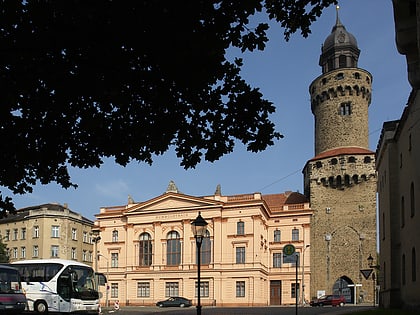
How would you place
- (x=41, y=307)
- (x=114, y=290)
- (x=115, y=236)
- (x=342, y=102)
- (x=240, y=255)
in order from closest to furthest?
(x=41, y=307) < (x=240, y=255) < (x=342, y=102) < (x=114, y=290) < (x=115, y=236)

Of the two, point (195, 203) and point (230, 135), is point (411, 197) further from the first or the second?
point (195, 203)

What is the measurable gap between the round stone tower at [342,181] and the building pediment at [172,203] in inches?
461

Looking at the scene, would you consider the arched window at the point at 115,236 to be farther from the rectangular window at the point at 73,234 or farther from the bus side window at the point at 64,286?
the bus side window at the point at 64,286

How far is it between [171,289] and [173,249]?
14.1ft

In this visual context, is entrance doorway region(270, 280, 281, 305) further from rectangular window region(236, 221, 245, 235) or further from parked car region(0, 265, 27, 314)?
parked car region(0, 265, 27, 314)

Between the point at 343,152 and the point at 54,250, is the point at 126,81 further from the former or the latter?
the point at 54,250

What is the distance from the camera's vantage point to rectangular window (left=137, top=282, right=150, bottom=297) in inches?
2421

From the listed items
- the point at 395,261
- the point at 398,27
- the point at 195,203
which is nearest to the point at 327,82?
the point at 195,203

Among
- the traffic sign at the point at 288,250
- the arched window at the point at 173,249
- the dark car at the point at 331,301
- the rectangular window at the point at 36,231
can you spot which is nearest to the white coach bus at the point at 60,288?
the traffic sign at the point at 288,250

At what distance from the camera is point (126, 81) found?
835 centimetres

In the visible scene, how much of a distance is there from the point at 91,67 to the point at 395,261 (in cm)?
2515

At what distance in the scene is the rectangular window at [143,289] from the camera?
61500mm

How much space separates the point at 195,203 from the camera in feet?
199

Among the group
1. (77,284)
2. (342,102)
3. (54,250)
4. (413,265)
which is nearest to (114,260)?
(54,250)
